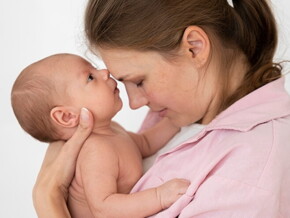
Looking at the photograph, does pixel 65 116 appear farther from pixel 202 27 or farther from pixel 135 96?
pixel 202 27

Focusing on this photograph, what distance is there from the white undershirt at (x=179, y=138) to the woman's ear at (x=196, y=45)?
0.24 metres

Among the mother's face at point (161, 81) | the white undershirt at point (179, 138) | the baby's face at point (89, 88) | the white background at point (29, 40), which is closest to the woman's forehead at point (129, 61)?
Answer: the mother's face at point (161, 81)

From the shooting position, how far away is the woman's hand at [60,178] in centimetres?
135

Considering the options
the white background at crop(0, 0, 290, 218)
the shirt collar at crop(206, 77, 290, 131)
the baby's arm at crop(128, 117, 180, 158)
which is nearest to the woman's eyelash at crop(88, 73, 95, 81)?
the baby's arm at crop(128, 117, 180, 158)

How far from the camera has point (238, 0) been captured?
1.29 metres

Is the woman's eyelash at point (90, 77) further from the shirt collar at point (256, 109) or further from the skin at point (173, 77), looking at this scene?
the shirt collar at point (256, 109)

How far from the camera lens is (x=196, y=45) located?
1220mm

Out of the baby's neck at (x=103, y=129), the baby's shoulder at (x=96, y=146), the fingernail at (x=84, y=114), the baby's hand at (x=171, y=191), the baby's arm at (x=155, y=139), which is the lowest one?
the baby's hand at (x=171, y=191)

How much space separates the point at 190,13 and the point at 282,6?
1.00m

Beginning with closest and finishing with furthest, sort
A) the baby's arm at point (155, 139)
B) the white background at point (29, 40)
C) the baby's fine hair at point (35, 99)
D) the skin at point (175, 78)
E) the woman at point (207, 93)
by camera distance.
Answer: the woman at point (207, 93), the skin at point (175, 78), the baby's fine hair at point (35, 99), the baby's arm at point (155, 139), the white background at point (29, 40)

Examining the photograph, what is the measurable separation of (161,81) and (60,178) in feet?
1.32

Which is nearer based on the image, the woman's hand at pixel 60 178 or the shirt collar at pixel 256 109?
the shirt collar at pixel 256 109

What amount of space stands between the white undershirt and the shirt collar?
20 centimetres

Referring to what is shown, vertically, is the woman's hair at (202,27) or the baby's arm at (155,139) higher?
the woman's hair at (202,27)
